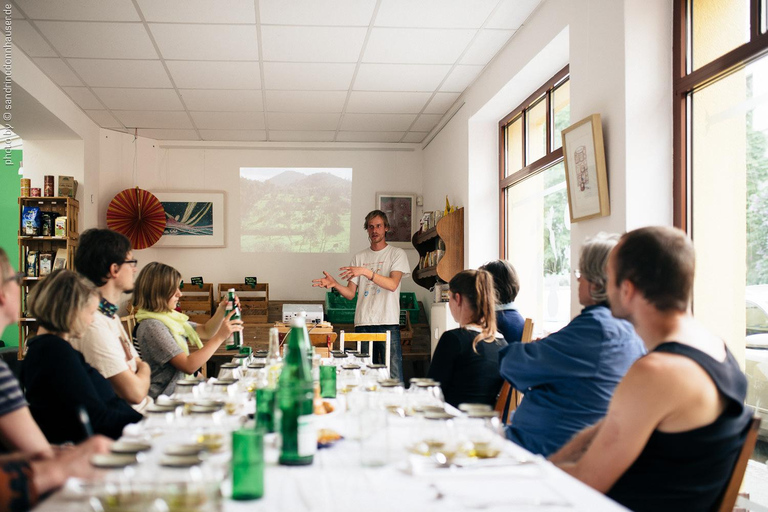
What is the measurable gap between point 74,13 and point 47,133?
2.42m

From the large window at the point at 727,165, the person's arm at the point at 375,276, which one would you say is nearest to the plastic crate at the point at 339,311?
the person's arm at the point at 375,276

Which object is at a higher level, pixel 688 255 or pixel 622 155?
pixel 622 155

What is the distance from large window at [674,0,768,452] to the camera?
2.81m

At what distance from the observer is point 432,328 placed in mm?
7102

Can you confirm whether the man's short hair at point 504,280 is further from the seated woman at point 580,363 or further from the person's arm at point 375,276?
the person's arm at point 375,276

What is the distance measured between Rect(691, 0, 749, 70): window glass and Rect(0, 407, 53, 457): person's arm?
2964mm

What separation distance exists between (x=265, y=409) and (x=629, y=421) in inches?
37.6

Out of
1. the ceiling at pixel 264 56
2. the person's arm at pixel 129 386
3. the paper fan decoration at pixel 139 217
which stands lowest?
the person's arm at pixel 129 386

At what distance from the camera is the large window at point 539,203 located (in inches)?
189

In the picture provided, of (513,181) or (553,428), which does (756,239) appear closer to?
(553,428)

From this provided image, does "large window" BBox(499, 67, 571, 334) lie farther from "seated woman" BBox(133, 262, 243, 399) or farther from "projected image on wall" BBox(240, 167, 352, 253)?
"projected image on wall" BBox(240, 167, 352, 253)

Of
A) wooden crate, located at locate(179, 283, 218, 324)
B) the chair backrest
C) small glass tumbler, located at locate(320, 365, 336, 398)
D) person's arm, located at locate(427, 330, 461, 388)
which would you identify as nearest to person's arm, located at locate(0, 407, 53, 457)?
small glass tumbler, located at locate(320, 365, 336, 398)

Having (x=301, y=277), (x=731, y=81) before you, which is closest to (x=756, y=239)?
(x=731, y=81)

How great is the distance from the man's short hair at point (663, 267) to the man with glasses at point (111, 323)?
1.99 metres
